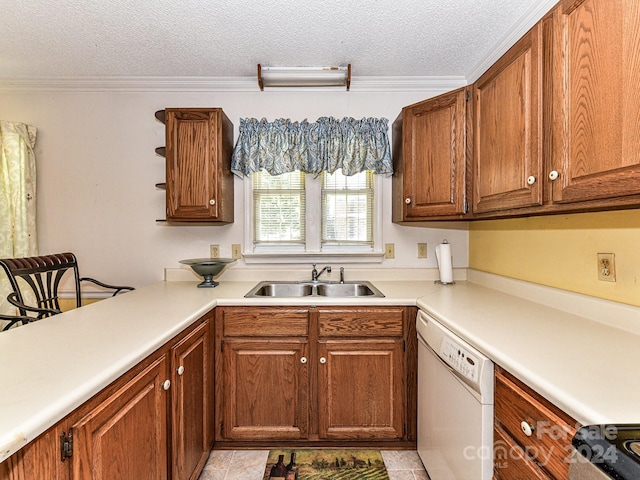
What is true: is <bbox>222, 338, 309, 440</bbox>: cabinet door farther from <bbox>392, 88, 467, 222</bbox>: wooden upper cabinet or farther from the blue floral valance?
the blue floral valance

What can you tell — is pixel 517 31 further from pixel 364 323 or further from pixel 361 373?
pixel 361 373

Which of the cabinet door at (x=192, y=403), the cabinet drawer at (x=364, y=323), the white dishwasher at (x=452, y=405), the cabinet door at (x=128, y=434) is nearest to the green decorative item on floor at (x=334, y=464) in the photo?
the white dishwasher at (x=452, y=405)

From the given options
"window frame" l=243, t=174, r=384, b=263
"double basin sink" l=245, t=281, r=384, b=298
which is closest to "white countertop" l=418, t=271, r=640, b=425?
"double basin sink" l=245, t=281, r=384, b=298

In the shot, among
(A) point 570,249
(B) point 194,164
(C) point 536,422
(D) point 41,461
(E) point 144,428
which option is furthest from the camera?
(B) point 194,164

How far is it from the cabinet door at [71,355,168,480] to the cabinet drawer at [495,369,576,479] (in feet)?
3.89

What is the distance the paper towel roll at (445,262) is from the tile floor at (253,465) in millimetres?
1099

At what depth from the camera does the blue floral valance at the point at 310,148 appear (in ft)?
8.14

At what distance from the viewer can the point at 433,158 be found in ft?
6.85

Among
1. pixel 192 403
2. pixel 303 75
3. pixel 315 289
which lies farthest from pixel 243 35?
pixel 192 403

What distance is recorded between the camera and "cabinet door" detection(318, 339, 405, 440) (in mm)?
Result: 1938

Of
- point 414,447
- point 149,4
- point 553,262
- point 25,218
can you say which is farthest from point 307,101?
point 414,447

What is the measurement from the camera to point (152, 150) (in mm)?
2623

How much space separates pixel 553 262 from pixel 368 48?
164 cm

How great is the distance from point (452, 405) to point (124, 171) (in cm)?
267
